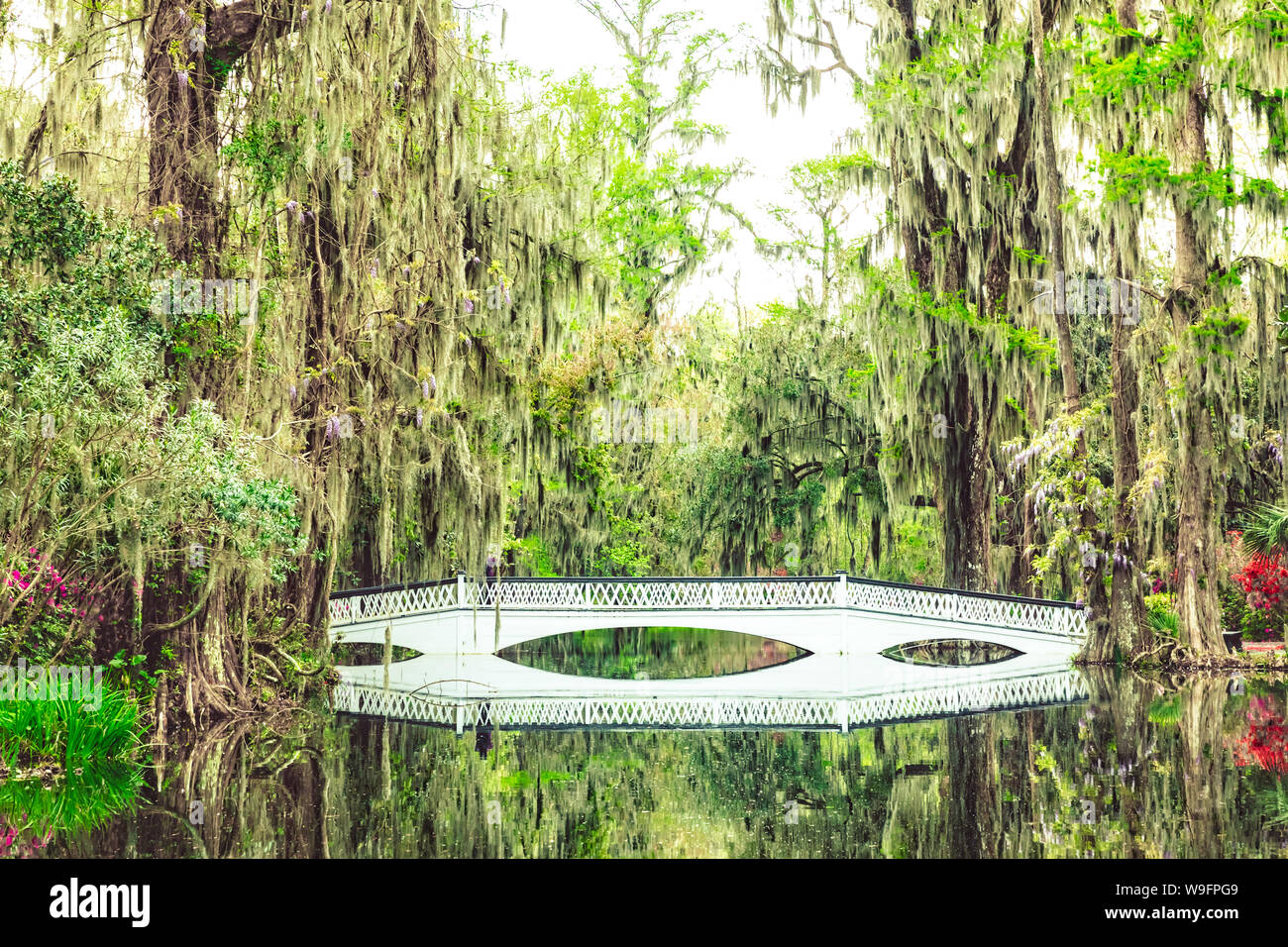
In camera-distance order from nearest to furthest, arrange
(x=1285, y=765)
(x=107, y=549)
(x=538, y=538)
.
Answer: (x=1285, y=765) < (x=107, y=549) < (x=538, y=538)

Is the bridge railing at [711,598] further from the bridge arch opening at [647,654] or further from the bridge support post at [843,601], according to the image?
the bridge arch opening at [647,654]

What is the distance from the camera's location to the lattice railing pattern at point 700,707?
41.8 ft

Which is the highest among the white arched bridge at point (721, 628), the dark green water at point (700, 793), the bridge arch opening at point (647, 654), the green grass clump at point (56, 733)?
the green grass clump at point (56, 733)

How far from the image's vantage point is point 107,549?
32.4 ft

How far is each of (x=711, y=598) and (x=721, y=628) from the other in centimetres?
67

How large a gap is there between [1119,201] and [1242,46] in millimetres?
2213

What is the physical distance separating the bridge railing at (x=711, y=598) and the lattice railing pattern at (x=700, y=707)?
4.73 metres

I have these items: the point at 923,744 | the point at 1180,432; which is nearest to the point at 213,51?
the point at 923,744

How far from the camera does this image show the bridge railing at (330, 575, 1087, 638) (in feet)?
69.0

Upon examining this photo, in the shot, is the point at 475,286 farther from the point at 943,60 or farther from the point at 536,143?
the point at 943,60

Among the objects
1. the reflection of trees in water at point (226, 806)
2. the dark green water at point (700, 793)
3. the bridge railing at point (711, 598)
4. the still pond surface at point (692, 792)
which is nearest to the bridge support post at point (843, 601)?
the bridge railing at point (711, 598)

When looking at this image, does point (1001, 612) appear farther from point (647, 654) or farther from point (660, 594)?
point (647, 654)

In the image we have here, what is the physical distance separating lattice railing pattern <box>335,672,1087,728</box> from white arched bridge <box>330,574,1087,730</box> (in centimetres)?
16

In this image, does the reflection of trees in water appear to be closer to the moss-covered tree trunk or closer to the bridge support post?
the moss-covered tree trunk
